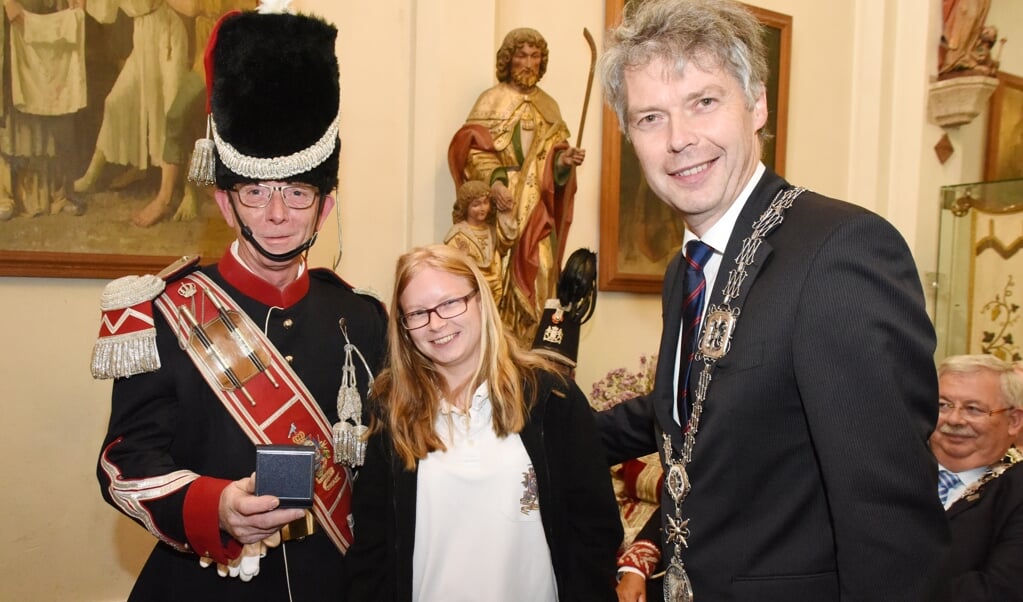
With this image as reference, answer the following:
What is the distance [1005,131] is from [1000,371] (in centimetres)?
573

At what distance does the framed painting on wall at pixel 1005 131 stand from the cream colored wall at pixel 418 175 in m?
0.62

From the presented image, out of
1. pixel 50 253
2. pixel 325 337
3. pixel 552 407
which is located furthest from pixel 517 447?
pixel 50 253

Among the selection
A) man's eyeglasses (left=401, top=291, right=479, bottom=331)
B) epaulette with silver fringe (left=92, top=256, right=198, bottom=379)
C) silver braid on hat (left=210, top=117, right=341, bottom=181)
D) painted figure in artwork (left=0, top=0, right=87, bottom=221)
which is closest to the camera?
epaulette with silver fringe (left=92, top=256, right=198, bottom=379)

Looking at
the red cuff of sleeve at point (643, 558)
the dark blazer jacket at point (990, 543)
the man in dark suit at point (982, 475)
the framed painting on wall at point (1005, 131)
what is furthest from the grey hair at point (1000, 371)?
the framed painting on wall at point (1005, 131)

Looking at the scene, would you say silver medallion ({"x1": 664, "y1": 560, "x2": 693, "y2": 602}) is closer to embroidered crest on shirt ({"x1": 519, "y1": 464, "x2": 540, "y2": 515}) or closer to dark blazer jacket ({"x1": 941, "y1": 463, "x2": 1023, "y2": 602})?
embroidered crest on shirt ({"x1": 519, "y1": 464, "x2": 540, "y2": 515})

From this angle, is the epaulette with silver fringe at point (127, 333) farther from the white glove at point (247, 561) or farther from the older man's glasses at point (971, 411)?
the older man's glasses at point (971, 411)

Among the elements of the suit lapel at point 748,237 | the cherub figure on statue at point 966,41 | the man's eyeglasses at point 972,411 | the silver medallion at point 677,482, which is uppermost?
the cherub figure on statue at point 966,41

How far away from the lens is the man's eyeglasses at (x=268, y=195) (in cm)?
216

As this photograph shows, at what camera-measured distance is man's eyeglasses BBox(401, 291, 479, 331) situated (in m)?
2.30

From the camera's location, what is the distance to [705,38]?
64.7 inches

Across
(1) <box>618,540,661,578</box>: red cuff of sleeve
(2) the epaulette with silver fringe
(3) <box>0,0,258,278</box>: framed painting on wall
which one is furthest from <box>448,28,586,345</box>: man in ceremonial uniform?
(2) the epaulette with silver fringe

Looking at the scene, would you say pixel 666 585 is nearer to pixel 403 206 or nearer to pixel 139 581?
pixel 139 581

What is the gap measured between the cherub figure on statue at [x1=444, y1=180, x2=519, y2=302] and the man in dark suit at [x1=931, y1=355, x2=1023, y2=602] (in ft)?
7.30

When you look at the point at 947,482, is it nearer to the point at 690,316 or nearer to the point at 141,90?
the point at 690,316
